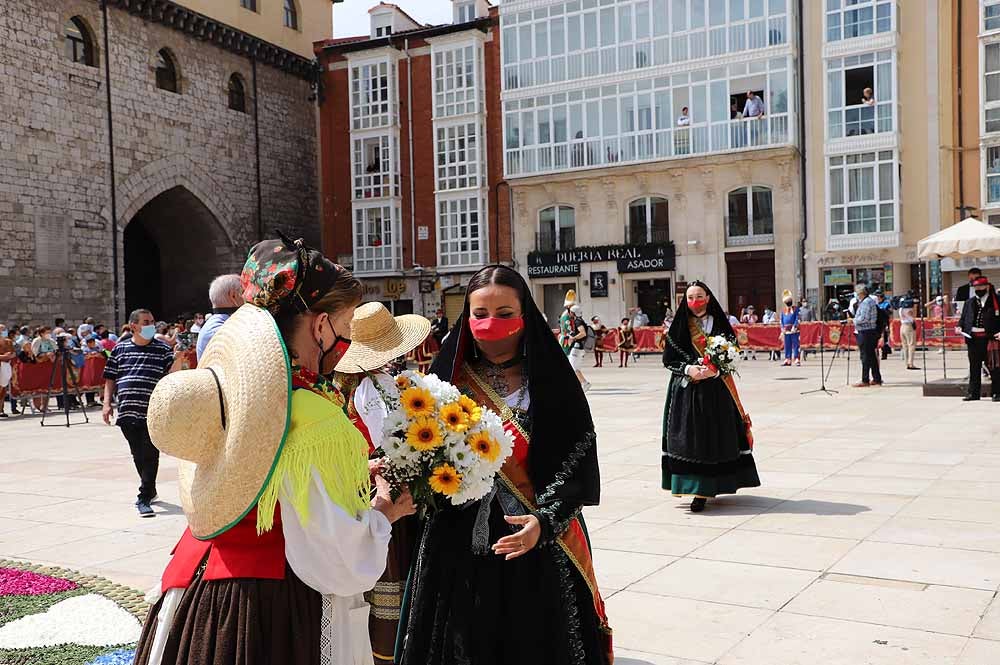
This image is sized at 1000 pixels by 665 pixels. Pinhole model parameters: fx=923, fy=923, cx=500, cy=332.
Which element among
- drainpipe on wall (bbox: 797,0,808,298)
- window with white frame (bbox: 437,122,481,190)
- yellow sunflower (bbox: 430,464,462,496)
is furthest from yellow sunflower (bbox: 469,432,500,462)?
window with white frame (bbox: 437,122,481,190)

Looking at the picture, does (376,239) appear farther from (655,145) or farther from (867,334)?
(867,334)

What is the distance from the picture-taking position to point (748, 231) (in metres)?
30.2

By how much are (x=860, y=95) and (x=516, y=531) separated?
30.0 meters

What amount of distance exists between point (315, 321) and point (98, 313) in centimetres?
2838

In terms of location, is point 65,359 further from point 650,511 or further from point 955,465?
point 955,465

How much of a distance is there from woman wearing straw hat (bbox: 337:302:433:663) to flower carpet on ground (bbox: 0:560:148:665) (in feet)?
4.82

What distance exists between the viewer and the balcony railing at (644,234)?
31.3m

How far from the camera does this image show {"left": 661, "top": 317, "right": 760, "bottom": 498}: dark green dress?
6914mm

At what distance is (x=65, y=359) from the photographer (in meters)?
16.4

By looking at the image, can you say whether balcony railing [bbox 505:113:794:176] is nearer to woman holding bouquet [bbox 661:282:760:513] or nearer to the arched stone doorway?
the arched stone doorway

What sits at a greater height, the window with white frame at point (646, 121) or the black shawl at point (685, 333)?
the window with white frame at point (646, 121)

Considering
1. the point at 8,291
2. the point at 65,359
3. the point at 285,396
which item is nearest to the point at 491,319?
the point at 285,396

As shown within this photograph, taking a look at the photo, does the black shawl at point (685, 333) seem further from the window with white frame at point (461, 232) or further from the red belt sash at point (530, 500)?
the window with white frame at point (461, 232)

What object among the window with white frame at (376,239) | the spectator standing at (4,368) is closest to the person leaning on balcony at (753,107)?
the window with white frame at (376,239)
